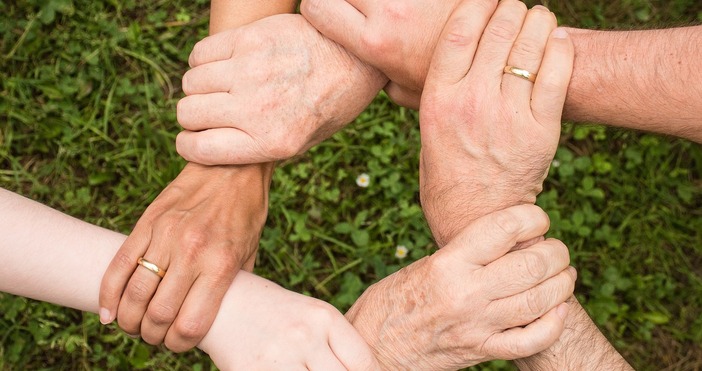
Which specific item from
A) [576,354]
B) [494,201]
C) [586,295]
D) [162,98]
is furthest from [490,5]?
[162,98]

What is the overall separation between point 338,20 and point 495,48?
0.57 m

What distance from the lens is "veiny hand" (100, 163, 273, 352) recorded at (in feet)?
7.16

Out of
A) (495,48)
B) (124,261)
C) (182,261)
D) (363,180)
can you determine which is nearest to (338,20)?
(495,48)

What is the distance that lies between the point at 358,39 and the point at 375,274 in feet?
4.47

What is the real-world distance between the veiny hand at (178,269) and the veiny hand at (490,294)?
0.61 meters

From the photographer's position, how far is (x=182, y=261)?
2.21 meters

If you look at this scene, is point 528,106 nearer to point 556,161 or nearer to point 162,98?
point 556,161

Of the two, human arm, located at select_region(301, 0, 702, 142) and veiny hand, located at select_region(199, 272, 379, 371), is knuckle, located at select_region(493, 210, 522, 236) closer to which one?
human arm, located at select_region(301, 0, 702, 142)

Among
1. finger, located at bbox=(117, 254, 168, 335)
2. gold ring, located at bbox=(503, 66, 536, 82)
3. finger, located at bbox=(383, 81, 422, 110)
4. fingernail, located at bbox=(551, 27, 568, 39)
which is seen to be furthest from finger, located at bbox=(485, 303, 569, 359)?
finger, located at bbox=(117, 254, 168, 335)

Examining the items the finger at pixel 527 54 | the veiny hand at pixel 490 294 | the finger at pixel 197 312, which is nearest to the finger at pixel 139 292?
the finger at pixel 197 312

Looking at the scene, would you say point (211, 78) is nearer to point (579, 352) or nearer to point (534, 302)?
point (534, 302)

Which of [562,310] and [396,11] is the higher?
[396,11]

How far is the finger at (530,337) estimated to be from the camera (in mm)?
2051

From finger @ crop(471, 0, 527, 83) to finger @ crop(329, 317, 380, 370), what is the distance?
0.92m
